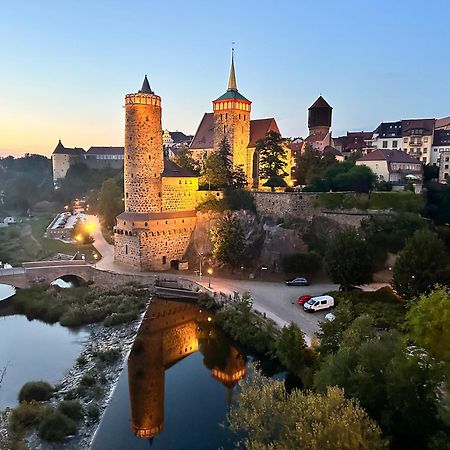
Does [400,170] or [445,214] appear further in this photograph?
[400,170]


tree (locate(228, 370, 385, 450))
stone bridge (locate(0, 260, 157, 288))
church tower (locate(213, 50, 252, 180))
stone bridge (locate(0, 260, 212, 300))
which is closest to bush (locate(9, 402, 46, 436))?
tree (locate(228, 370, 385, 450))

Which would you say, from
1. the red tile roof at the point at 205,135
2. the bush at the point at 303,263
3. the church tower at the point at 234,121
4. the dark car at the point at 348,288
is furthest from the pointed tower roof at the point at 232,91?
the dark car at the point at 348,288

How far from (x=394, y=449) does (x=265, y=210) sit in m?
26.9

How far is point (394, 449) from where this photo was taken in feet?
40.4

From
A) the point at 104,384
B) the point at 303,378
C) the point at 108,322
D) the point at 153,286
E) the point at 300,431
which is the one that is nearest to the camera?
the point at 300,431

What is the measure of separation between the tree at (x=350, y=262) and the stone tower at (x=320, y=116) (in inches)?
1364

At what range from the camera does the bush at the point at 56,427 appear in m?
15.4

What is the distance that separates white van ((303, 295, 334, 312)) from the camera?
24.4 m

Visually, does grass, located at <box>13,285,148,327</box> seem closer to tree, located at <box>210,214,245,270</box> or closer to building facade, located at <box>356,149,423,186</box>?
tree, located at <box>210,214,245,270</box>

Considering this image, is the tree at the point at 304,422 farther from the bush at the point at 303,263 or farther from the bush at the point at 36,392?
the bush at the point at 303,263

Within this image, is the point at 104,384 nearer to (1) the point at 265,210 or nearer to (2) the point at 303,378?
→ (2) the point at 303,378

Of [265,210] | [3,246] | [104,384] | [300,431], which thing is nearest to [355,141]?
[265,210]

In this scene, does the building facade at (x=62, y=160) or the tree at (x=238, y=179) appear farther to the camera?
the building facade at (x=62, y=160)

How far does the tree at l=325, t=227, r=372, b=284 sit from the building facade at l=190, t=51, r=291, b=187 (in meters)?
19.5
